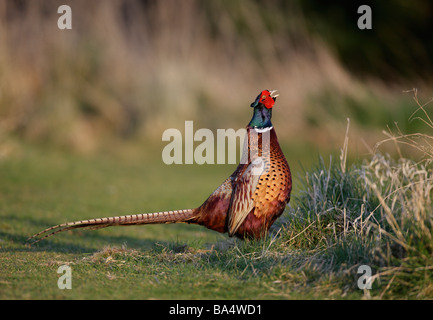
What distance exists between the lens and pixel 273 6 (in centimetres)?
1480

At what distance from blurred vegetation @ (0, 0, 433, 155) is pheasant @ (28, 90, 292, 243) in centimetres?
591

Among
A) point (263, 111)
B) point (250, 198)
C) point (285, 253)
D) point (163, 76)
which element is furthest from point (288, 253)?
point (163, 76)

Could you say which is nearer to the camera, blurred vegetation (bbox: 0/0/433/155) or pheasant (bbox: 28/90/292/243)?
pheasant (bbox: 28/90/292/243)

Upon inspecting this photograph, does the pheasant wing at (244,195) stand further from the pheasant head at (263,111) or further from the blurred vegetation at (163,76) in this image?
the blurred vegetation at (163,76)

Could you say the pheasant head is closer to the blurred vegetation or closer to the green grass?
the green grass

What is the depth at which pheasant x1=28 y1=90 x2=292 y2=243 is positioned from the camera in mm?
4145

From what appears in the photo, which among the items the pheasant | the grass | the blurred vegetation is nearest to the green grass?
the grass

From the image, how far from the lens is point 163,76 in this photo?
11570mm

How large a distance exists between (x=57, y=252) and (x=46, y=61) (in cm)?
711

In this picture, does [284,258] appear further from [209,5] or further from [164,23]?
[209,5]

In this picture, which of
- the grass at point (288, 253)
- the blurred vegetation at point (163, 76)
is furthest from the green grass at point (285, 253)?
the blurred vegetation at point (163, 76)

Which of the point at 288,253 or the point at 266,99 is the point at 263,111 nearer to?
the point at 266,99

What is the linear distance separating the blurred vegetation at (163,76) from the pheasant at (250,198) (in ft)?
19.4

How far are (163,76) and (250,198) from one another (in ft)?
25.6
